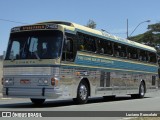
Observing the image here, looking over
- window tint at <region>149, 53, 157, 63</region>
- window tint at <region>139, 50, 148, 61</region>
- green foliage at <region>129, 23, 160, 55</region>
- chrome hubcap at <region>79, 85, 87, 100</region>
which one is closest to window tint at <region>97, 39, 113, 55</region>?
chrome hubcap at <region>79, 85, 87, 100</region>

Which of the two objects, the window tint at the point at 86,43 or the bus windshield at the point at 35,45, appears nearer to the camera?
the bus windshield at the point at 35,45

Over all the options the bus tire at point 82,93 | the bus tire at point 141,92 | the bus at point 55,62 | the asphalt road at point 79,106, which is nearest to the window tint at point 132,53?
the bus tire at point 141,92

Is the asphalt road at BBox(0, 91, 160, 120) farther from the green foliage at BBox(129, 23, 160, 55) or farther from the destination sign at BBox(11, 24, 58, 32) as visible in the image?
the green foliage at BBox(129, 23, 160, 55)

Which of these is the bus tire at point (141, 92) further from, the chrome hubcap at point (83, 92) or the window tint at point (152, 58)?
the chrome hubcap at point (83, 92)

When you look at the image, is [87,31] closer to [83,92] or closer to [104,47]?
[104,47]

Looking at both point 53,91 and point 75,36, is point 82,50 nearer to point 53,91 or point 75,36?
point 75,36

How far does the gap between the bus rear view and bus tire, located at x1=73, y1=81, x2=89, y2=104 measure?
1.86 metres

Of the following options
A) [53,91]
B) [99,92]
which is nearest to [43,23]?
[53,91]

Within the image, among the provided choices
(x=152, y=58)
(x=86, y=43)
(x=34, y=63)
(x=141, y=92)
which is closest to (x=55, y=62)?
(x=34, y=63)

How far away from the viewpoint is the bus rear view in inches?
658

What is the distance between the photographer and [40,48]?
17.1m

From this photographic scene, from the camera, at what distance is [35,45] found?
17.3 m

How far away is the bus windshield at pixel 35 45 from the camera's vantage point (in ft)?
55.6

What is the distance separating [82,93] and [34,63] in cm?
293
